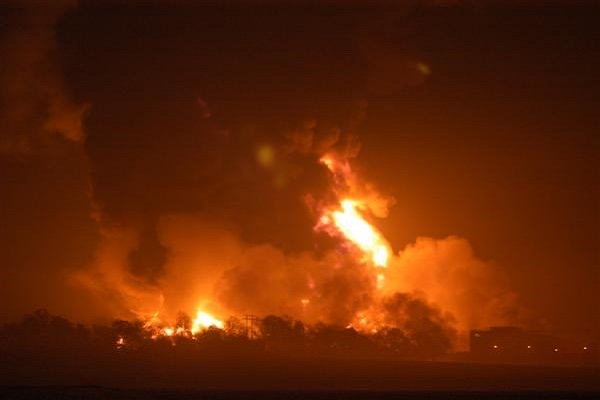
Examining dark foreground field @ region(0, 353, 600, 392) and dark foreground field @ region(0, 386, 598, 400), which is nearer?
dark foreground field @ region(0, 386, 598, 400)

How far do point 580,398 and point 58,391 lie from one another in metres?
49.7

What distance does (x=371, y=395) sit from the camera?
77438mm

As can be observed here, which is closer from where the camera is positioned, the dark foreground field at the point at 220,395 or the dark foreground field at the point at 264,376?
the dark foreground field at the point at 220,395

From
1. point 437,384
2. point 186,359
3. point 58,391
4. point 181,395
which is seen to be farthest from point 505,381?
point 186,359

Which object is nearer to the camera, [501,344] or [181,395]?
[181,395]

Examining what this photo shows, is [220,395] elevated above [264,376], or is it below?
below

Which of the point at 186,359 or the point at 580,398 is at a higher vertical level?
the point at 186,359

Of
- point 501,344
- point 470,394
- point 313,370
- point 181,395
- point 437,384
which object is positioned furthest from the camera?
point 501,344

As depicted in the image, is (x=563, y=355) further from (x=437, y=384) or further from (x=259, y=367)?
(x=437, y=384)

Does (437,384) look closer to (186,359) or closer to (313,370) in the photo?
(313,370)

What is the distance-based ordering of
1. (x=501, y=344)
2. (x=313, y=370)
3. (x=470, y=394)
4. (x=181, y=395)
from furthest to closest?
1. (x=501, y=344)
2. (x=313, y=370)
3. (x=470, y=394)
4. (x=181, y=395)

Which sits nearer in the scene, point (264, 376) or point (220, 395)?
point (220, 395)

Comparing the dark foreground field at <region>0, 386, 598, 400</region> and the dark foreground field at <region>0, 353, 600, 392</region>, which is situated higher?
the dark foreground field at <region>0, 353, 600, 392</region>

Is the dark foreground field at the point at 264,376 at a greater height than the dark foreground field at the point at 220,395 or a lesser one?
greater
